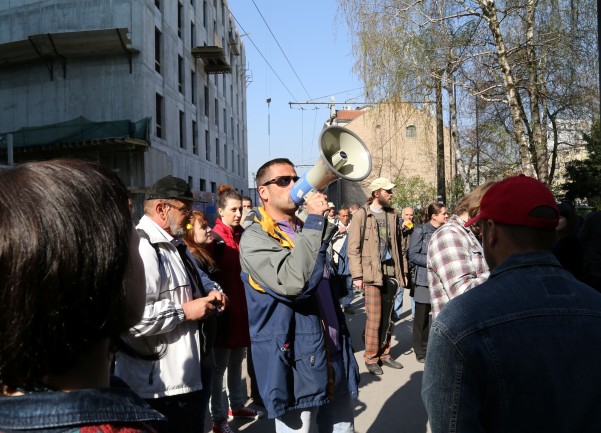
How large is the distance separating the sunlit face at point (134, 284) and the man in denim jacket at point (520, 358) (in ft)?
3.04

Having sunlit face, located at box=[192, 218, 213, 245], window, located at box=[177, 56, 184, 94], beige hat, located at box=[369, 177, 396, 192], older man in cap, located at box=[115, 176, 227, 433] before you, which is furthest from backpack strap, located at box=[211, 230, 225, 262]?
window, located at box=[177, 56, 184, 94]

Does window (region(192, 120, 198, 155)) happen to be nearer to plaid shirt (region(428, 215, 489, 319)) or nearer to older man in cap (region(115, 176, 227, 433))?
older man in cap (region(115, 176, 227, 433))

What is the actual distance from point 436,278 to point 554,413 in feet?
6.46

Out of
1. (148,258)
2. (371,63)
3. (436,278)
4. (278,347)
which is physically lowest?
(278,347)

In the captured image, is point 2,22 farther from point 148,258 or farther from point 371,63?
point 148,258

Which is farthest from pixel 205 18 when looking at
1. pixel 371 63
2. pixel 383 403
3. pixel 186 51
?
pixel 383 403

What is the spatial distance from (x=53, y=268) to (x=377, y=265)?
5.38 meters

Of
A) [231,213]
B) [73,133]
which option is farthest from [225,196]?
[73,133]

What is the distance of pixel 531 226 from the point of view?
1.70m

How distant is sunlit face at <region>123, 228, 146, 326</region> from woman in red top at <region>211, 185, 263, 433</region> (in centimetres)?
331

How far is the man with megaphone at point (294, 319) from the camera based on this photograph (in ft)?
8.41

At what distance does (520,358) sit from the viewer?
4.99 ft

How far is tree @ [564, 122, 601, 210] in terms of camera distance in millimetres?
19922

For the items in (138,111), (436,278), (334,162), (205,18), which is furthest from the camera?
(205,18)
